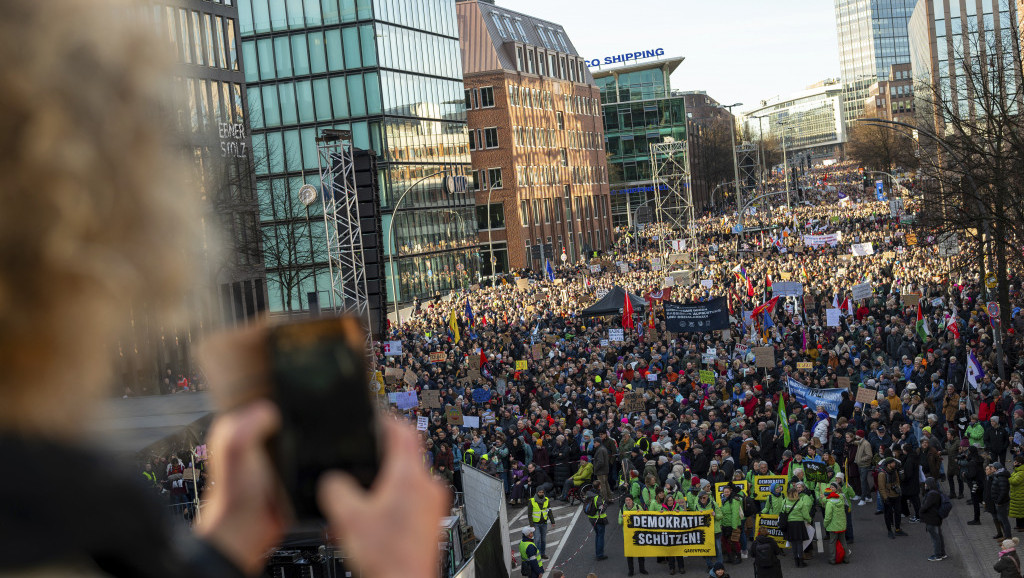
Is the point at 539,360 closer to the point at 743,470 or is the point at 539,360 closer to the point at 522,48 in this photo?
the point at 743,470

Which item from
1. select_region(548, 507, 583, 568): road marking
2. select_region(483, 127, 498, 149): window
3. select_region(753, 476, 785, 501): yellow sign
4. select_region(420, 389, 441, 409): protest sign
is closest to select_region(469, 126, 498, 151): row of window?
select_region(483, 127, 498, 149): window

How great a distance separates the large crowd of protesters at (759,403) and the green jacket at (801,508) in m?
0.03

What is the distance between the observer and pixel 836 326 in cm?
3247

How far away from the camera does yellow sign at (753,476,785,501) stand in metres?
19.2

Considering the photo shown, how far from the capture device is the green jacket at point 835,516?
17828mm

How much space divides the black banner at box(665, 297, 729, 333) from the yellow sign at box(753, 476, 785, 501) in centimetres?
1334

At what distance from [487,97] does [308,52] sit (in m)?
25.0

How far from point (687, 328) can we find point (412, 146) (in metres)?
39.7

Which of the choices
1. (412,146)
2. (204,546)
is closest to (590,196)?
(412,146)

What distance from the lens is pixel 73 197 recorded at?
891 millimetres

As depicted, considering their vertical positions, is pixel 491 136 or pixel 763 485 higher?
pixel 491 136

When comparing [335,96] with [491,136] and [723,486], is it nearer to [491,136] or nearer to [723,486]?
[491,136]

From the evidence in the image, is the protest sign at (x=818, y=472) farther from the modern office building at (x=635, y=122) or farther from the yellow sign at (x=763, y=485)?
the modern office building at (x=635, y=122)

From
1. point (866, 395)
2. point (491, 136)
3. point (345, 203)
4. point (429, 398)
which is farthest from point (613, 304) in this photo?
point (491, 136)
